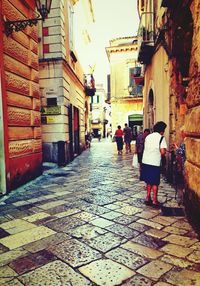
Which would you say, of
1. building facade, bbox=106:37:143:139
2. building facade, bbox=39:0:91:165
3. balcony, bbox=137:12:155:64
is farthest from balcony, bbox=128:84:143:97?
building facade, bbox=39:0:91:165

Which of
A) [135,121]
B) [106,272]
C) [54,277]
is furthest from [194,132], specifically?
[135,121]

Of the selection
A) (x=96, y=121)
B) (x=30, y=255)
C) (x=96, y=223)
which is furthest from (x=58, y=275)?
(x=96, y=121)

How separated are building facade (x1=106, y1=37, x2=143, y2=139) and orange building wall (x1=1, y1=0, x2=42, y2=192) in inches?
752

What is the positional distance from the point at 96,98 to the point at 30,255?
48978 mm

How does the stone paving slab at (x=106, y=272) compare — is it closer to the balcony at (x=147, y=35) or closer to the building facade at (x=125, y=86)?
the balcony at (x=147, y=35)

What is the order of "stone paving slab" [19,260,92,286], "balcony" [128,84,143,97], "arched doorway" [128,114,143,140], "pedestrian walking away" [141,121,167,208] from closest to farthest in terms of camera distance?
"stone paving slab" [19,260,92,286] < "pedestrian walking away" [141,121,167,208] < "balcony" [128,84,143,97] < "arched doorway" [128,114,143,140]

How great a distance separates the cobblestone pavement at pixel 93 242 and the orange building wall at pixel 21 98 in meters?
1.18

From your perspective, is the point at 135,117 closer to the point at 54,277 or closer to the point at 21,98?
the point at 21,98

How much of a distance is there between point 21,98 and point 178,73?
13.5ft

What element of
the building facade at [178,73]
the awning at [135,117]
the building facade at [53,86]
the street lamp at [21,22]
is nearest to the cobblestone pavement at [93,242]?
the building facade at [178,73]

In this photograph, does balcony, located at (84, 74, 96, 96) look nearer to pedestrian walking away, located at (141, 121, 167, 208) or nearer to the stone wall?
pedestrian walking away, located at (141, 121, 167, 208)

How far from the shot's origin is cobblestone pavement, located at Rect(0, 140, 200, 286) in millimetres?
2498

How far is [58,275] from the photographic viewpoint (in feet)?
8.25

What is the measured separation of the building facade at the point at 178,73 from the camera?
3691 millimetres
